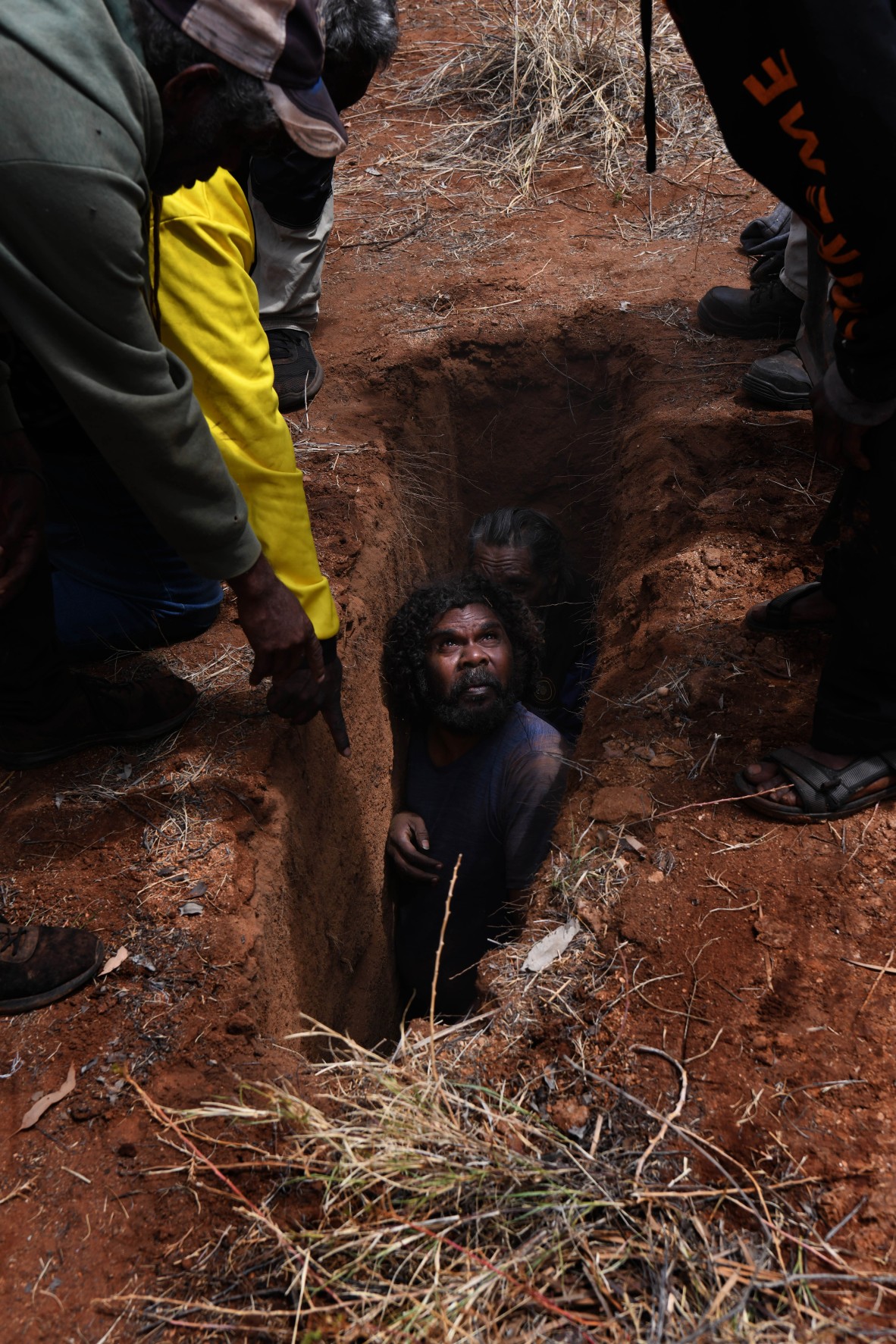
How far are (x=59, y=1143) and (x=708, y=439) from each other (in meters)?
3.25

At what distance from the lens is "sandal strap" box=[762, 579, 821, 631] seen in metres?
2.91

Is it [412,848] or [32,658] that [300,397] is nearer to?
[412,848]

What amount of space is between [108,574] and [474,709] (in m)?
1.74

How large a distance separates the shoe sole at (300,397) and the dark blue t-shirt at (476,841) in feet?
5.51

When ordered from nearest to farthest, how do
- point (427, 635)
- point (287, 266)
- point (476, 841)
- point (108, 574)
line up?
point (108, 574) → point (476, 841) → point (287, 266) → point (427, 635)

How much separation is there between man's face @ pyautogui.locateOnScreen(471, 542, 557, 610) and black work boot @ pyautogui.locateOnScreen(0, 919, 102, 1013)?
3.23m

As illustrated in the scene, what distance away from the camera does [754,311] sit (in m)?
4.25

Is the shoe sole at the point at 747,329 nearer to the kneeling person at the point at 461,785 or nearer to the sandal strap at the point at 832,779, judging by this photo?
the kneeling person at the point at 461,785

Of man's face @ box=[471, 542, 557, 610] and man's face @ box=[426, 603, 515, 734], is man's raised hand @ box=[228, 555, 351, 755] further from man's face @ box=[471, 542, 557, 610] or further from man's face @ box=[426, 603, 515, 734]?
man's face @ box=[471, 542, 557, 610]

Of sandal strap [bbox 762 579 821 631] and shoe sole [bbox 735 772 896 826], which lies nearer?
shoe sole [bbox 735 772 896 826]

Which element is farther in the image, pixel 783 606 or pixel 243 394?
pixel 783 606

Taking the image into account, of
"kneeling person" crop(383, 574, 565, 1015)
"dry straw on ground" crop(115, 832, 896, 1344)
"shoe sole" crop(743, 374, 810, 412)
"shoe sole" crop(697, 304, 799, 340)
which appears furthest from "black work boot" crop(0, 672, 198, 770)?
"shoe sole" crop(697, 304, 799, 340)

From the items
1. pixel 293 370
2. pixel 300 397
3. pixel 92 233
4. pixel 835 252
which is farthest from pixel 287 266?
pixel 835 252

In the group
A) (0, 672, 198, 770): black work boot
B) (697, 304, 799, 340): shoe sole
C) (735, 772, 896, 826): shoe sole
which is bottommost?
(0, 672, 198, 770): black work boot
